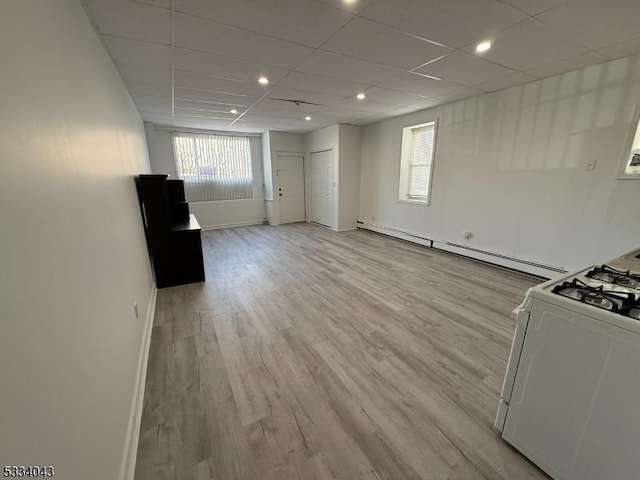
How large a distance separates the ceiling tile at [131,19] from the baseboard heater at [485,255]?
15.7ft

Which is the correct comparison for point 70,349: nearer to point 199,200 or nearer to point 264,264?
point 264,264

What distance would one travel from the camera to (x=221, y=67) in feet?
9.20

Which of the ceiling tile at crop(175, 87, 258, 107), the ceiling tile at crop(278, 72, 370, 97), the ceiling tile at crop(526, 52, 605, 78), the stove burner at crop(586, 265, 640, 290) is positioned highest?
the ceiling tile at crop(526, 52, 605, 78)

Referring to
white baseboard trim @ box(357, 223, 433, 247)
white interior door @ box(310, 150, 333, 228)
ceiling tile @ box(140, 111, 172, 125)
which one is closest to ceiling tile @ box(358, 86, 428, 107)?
white interior door @ box(310, 150, 333, 228)

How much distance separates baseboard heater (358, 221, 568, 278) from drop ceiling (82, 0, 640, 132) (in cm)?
238

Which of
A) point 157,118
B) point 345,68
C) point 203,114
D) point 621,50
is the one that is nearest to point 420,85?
point 345,68

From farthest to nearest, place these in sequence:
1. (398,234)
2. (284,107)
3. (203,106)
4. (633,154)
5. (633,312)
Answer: (398,234), (284,107), (203,106), (633,154), (633,312)

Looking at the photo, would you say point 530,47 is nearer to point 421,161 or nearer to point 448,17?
point 448,17

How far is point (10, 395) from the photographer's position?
0.57 metres

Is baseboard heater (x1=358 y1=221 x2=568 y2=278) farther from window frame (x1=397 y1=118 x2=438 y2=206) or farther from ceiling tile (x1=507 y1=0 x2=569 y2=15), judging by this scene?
ceiling tile (x1=507 y1=0 x2=569 y2=15)

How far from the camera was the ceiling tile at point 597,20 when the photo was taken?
1.82 metres

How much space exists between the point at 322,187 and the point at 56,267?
641 cm

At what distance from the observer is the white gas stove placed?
981 millimetres

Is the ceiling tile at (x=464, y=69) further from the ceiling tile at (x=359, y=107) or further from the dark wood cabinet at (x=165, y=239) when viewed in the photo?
the dark wood cabinet at (x=165, y=239)
